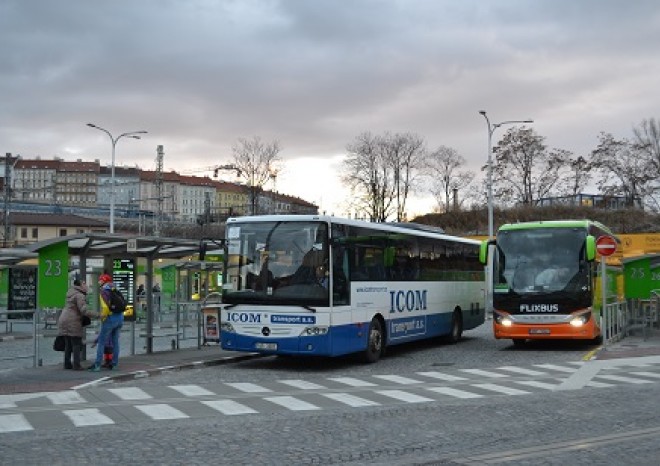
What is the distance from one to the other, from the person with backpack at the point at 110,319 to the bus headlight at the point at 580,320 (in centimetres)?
1066

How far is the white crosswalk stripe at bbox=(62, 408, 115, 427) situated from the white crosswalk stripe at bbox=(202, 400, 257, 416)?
1547 millimetres

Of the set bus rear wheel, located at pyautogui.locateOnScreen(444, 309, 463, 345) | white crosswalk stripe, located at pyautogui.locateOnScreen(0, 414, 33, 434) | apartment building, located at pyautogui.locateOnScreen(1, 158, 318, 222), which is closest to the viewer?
white crosswalk stripe, located at pyautogui.locateOnScreen(0, 414, 33, 434)

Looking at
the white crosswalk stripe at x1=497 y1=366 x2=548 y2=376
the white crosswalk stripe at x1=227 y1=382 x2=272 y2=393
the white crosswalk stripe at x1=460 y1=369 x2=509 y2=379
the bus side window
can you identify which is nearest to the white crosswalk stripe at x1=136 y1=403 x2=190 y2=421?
the white crosswalk stripe at x1=227 y1=382 x2=272 y2=393

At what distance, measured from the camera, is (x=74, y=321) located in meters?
15.2

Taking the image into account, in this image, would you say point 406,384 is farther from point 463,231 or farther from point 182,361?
point 463,231

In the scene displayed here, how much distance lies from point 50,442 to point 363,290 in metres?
9.16

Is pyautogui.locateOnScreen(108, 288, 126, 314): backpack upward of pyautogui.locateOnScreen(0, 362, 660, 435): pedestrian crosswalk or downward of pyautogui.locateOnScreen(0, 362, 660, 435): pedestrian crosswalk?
upward

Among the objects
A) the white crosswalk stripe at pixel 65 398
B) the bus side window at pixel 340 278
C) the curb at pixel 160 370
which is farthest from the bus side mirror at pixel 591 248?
the white crosswalk stripe at pixel 65 398

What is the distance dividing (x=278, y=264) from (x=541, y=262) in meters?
7.33

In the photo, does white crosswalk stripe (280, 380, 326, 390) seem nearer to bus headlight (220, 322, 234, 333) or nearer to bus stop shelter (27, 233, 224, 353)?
bus headlight (220, 322, 234, 333)

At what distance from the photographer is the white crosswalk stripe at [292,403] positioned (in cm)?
1124

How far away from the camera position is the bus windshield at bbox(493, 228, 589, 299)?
63.6 ft

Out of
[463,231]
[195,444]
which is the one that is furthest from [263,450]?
[463,231]

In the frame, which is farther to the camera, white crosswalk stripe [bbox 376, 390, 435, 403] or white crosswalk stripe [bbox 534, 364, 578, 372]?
white crosswalk stripe [bbox 534, 364, 578, 372]
